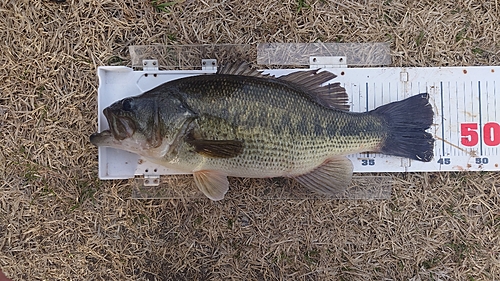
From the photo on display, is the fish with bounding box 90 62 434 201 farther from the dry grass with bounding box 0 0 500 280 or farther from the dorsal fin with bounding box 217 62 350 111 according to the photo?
the dry grass with bounding box 0 0 500 280

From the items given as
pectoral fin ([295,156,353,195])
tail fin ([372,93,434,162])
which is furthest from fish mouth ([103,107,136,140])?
tail fin ([372,93,434,162])

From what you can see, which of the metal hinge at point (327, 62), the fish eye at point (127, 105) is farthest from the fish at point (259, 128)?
the metal hinge at point (327, 62)

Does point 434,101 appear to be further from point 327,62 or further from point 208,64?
point 208,64

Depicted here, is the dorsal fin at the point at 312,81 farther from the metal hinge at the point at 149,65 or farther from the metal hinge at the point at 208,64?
the metal hinge at the point at 149,65

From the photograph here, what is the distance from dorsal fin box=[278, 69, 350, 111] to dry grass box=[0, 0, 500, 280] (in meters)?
0.47

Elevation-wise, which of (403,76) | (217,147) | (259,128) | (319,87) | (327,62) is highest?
(327,62)

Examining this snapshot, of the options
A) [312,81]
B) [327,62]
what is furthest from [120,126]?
[327,62]

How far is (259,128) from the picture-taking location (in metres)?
2.39

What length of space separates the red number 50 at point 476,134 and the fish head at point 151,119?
1933 millimetres

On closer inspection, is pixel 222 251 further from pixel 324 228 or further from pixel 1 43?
pixel 1 43

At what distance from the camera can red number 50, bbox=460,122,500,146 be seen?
2.78 m

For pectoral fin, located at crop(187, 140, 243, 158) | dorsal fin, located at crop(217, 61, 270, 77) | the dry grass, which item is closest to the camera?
pectoral fin, located at crop(187, 140, 243, 158)

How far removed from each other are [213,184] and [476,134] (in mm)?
1904

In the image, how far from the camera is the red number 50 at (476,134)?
278 cm
